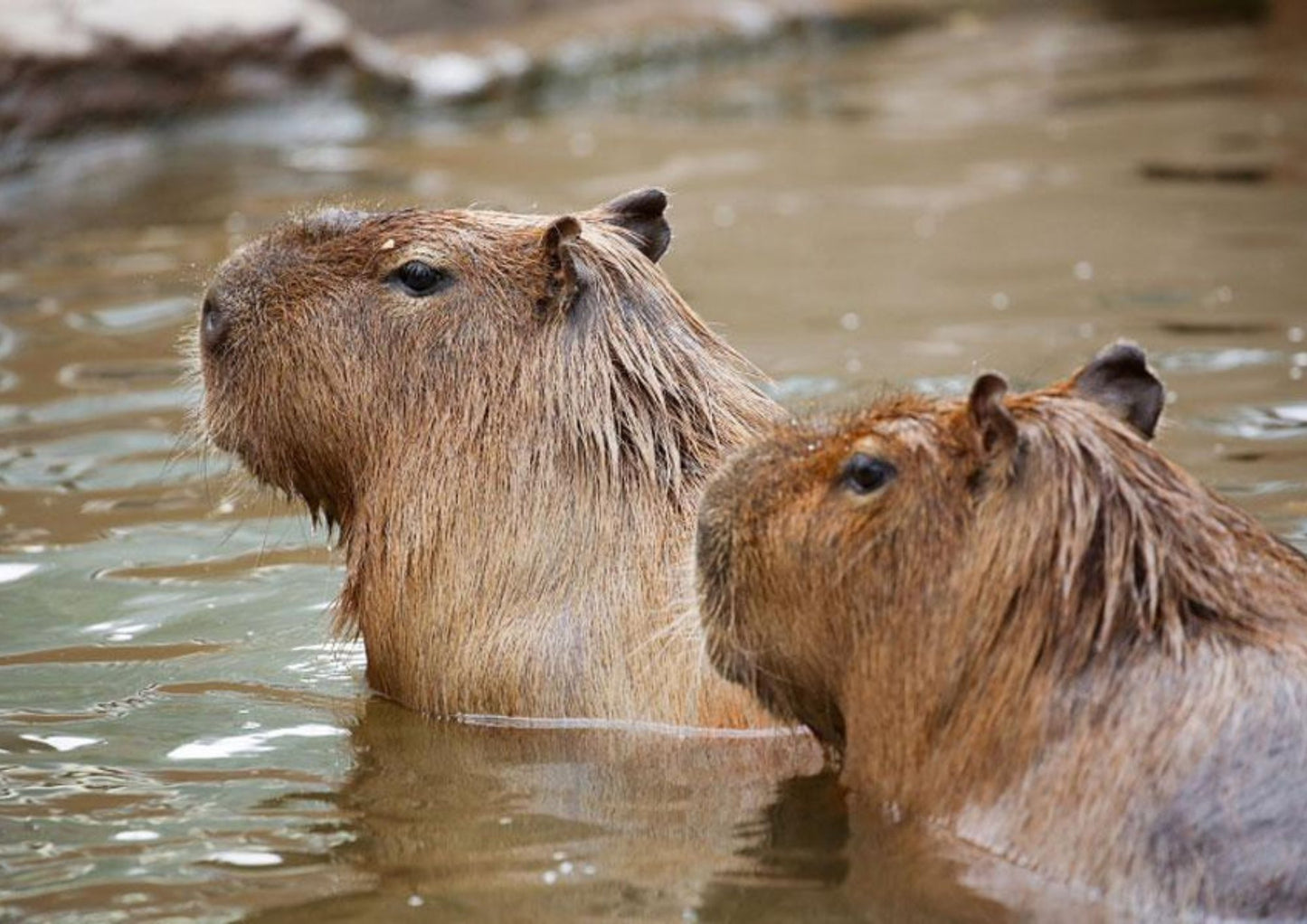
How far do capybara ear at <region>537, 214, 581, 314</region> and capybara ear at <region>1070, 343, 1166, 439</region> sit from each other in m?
1.44

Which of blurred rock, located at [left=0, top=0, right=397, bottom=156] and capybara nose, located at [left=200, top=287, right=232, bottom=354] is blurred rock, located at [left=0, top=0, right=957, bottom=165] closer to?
blurred rock, located at [left=0, top=0, right=397, bottom=156]

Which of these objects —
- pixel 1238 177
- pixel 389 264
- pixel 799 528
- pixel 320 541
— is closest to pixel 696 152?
pixel 1238 177

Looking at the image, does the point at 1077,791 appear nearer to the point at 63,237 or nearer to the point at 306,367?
the point at 306,367

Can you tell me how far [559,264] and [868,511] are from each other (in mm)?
1375

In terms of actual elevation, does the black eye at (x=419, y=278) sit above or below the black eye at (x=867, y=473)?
above

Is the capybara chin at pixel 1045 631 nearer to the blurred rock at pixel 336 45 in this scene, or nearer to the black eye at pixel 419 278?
the black eye at pixel 419 278

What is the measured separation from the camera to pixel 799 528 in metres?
4.75

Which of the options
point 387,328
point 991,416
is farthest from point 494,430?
point 991,416

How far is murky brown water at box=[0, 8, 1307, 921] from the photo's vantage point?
487cm

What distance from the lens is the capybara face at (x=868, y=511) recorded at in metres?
4.51

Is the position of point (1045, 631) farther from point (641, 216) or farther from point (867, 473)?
point (641, 216)

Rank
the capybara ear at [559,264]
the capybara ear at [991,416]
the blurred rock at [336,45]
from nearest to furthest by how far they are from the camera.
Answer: the capybara ear at [991,416]
the capybara ear at [559,264]
the blurred rock at [336,45]

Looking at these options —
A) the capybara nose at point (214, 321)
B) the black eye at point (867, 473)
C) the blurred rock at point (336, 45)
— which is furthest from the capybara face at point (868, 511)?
the blurred rock at point (336, 45)

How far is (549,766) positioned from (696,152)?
350 inches
